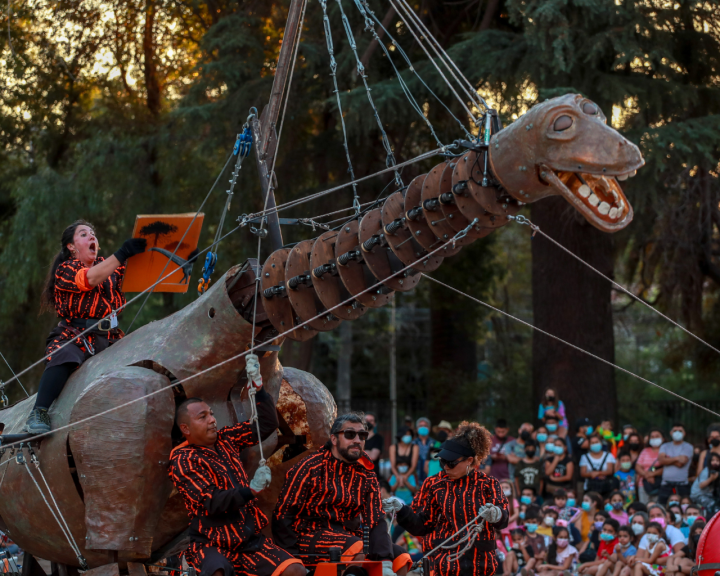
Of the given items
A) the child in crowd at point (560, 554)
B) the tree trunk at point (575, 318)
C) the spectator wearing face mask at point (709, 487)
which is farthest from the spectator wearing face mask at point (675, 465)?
the tree trunk at point (575, 318)

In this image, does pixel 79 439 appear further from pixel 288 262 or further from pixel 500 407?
pixel 500 407

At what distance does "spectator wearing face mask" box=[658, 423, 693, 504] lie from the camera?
31.8 ft

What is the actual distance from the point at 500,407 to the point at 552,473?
846cm

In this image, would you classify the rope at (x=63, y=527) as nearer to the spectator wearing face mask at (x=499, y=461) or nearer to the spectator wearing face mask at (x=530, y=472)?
the spectator wearing face mask at (x=530, y=472)

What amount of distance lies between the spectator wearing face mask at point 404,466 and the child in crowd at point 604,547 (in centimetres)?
251

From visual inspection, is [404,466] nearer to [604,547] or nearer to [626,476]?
[626,476]

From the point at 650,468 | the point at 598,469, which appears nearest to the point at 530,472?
the point at 598,469

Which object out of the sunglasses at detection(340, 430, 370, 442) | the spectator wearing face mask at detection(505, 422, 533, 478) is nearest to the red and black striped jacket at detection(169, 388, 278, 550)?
the sunglasses at detection(340, 430, 370, 442)

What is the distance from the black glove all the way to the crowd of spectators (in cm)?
365

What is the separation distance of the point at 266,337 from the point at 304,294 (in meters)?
0.45

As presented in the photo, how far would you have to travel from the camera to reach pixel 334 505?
5656 mm

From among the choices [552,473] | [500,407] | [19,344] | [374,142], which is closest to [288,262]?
[552,473]

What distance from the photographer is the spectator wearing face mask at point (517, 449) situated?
10.8 meters

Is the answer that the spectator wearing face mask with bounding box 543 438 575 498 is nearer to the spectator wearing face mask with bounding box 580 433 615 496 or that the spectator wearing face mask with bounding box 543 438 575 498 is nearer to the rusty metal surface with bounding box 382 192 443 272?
the spectator wearing face mask with bounding box 580 433 615 496
